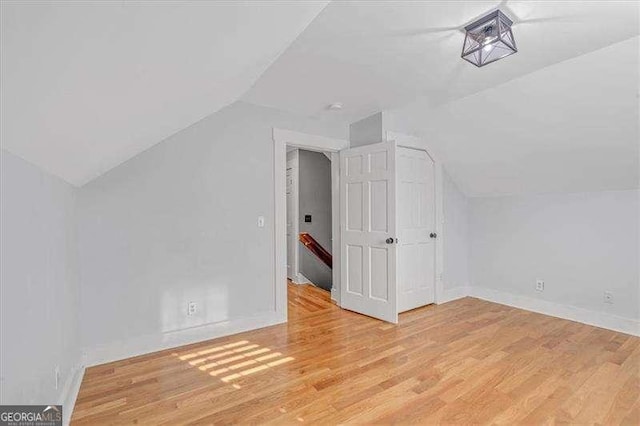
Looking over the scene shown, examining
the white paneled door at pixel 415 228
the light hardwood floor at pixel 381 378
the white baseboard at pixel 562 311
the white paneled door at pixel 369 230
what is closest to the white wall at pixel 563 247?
the white baseboard at pixel 562 311

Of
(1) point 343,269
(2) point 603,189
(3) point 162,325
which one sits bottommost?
(3) point 162,325

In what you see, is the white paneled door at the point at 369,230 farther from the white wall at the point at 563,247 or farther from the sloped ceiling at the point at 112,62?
the sloped ceiling at the point at 112,62

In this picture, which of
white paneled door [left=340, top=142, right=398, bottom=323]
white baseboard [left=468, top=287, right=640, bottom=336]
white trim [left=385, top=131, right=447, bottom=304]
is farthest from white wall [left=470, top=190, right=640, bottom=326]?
white paneled door [left=340, top=142, right=398, bottom=323]

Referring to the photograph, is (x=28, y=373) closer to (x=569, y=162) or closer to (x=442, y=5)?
(x=442, y=5)

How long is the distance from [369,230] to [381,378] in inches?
65.4

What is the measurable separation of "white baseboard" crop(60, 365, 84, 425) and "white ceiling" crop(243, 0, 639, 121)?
2.52 meters

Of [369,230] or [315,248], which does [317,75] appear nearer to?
[369,230]

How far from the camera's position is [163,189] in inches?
108

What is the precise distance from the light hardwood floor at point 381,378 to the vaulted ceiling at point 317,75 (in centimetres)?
146

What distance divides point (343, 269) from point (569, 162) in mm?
2610

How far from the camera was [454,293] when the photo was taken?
4281 mm

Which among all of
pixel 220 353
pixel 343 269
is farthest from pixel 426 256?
pixel 220 353

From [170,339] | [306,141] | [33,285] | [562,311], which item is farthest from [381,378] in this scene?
[562,311]

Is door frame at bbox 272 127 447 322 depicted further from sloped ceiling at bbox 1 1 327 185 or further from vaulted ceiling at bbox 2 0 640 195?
sloped ceiling at bbox 1 1 327 185
